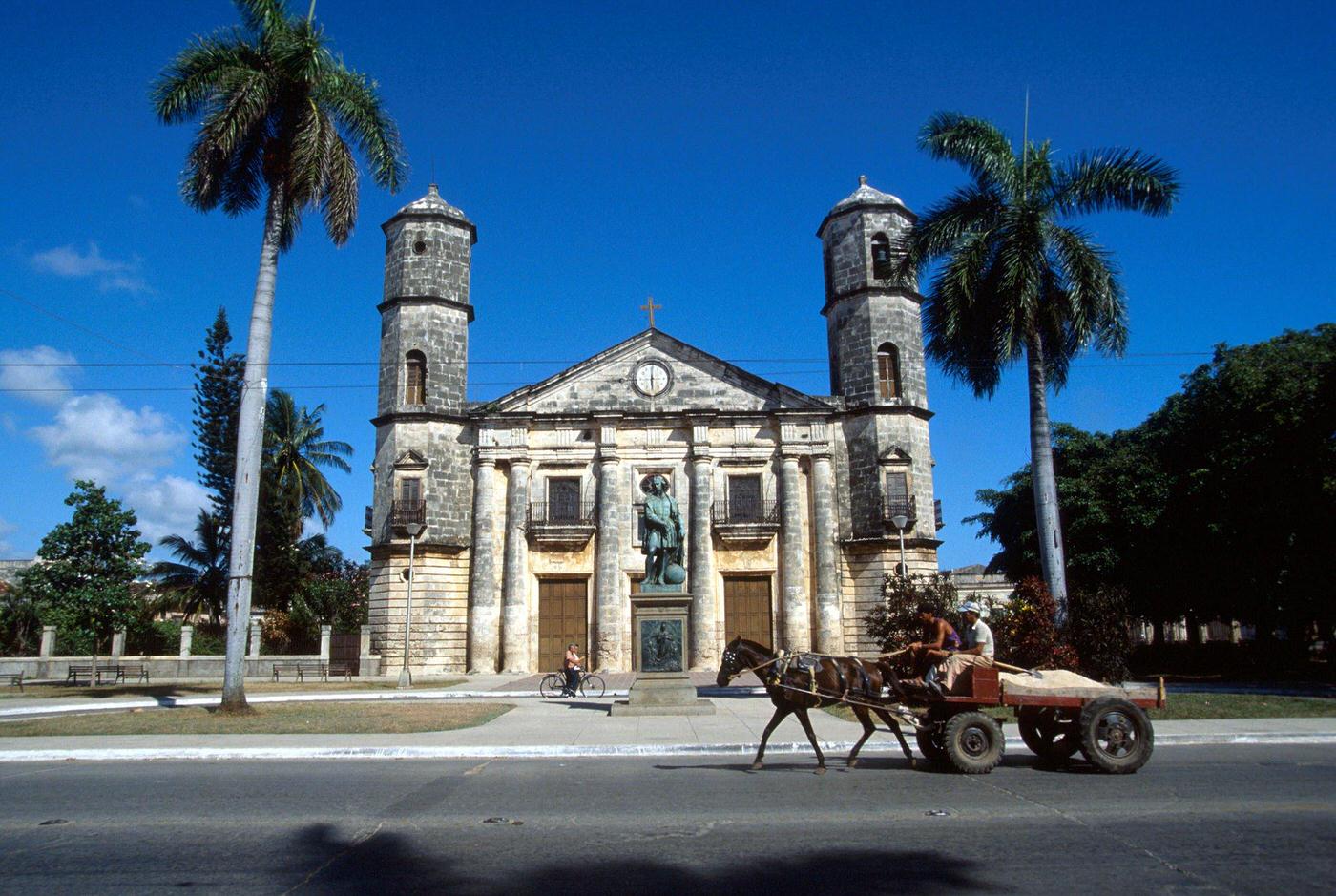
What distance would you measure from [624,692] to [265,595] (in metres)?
25.8

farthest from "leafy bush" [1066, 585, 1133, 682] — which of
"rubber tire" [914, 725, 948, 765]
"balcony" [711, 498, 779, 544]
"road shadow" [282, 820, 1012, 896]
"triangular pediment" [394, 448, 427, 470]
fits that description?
"triangular pediment" [394, 448, 427, 470]

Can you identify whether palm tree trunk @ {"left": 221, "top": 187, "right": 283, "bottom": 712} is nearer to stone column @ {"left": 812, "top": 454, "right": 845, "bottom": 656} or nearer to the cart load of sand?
the cart load of sand

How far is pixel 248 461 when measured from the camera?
1700cm

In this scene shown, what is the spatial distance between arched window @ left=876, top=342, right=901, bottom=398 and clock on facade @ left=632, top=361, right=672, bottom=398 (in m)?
7.23

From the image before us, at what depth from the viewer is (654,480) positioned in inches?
674

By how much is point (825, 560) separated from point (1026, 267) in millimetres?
13311

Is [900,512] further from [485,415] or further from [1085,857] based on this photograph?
[1085,857]

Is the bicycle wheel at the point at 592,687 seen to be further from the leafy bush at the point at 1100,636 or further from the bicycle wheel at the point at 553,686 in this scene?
the leafy bush at the point at 1100,636

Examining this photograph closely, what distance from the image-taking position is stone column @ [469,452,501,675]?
95.6 ft

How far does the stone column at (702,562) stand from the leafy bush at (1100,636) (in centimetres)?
1334

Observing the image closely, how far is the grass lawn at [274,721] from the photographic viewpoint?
14.0 m

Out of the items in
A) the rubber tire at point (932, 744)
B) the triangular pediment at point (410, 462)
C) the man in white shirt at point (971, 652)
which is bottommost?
the rubber tire at point (932, 744)

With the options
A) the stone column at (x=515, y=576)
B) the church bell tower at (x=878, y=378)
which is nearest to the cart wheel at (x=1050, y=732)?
the church bell tower at (x=878, y=378)

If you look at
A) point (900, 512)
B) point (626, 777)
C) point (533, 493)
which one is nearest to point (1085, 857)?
point (626, 777)
